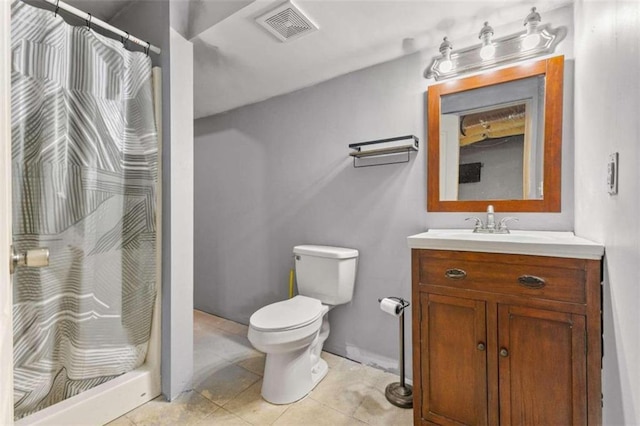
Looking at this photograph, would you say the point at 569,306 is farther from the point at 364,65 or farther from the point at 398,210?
the point at 364,65

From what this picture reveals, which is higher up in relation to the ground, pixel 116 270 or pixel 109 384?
pixel 116 270

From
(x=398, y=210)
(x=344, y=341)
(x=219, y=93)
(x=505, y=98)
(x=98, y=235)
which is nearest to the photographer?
(x=98, y=235)

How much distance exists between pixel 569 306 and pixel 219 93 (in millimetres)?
2587

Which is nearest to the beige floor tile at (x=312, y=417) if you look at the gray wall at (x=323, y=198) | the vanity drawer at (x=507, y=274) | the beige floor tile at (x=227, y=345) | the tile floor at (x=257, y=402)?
the tile floor at (x=257, y=402)

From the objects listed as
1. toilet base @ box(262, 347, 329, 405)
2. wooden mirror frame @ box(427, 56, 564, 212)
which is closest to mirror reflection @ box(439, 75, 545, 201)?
wooden mirror frame @ box(427, 56, 564, 212)

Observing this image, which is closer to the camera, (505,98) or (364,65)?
(505,98)

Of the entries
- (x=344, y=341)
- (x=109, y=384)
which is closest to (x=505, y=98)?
(x=344, y=341)

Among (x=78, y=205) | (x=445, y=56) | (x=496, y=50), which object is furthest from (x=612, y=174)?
(x=78, y=205)

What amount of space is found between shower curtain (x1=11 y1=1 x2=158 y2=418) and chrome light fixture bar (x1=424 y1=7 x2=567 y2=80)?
1639mm

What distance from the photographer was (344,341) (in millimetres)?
2080

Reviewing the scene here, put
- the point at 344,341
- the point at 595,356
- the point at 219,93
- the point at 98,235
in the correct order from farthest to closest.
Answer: the point at 219,93, the point at 344,341, the point at 98,235, the point at 595,356

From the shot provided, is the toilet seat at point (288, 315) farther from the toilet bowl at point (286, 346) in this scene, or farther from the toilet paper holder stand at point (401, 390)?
the toilet paper holder stand at point (401, 390)

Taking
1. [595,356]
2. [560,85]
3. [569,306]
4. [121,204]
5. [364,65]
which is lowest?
[595,356]

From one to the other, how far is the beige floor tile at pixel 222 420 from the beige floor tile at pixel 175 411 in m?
0.03
